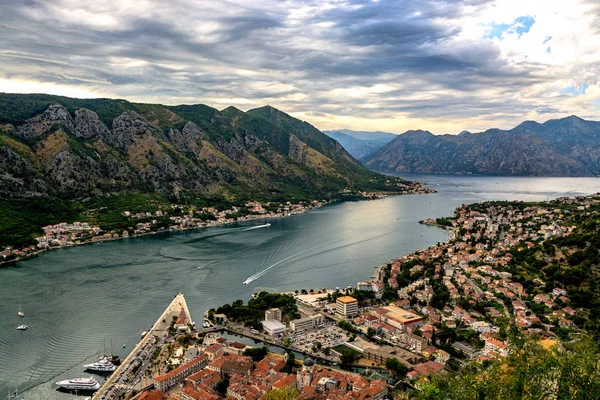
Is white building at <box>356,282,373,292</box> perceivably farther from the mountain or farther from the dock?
the mountain

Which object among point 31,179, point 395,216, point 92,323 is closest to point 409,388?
point 92,323

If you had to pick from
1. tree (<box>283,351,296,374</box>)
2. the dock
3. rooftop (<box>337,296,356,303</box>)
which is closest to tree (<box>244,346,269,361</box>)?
tree (<box>283,351,296,374</box>)

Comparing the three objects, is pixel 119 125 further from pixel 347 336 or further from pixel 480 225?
pixel 347 336

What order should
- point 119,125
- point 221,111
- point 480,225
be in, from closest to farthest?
point 480,225 → point 119,125 → point 221,111

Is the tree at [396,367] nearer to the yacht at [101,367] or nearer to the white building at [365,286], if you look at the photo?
the white building at [365,286]

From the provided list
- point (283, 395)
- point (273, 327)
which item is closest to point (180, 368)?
point (273, 327)

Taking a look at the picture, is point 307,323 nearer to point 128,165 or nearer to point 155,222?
point 155,222
